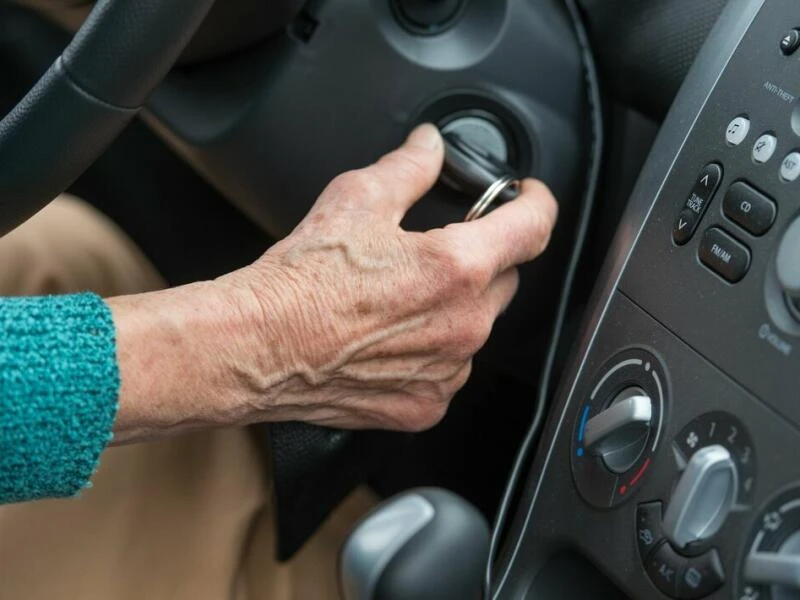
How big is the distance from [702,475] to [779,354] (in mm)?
69

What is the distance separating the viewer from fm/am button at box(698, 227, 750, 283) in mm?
536

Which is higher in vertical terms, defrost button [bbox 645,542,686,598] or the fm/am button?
the fm/am button

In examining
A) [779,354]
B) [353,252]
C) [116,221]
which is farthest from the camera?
[116,221]

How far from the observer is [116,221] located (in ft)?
4.26

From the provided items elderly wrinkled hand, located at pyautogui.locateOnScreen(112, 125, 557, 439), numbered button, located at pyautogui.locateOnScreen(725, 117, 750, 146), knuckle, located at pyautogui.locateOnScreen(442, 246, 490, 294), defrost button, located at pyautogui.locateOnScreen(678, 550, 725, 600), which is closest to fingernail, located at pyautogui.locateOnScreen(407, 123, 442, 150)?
elderly wrinkled hand, located at pyautogui.locateOnScreen(112, 125, 557, 439)

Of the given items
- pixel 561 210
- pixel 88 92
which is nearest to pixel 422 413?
pixel 561 210

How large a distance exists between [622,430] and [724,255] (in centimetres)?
11

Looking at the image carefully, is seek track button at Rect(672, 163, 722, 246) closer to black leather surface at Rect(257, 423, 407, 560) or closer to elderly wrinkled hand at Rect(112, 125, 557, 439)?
elderly wrinkled hand at Rect(112, 125, 557, 439)

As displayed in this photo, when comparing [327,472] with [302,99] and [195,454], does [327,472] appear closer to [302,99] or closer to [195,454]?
[195,454]

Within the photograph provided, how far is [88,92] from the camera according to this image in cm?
53

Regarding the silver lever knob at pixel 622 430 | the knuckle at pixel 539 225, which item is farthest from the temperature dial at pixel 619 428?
the knuckle at pixel 539 225

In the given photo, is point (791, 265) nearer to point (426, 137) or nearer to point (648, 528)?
point (648, 528)

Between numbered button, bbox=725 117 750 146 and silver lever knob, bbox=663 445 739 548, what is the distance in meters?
0.16

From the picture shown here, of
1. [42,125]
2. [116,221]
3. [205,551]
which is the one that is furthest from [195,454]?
[116,221]
